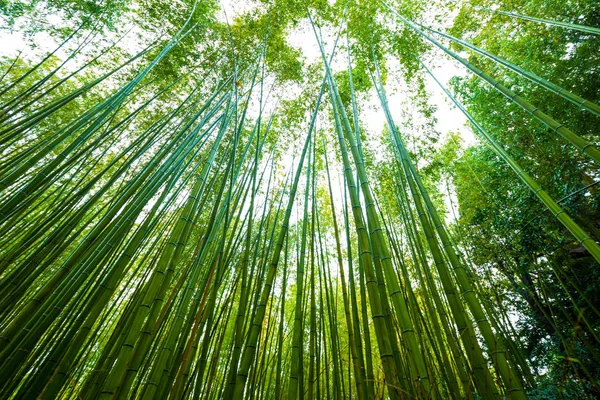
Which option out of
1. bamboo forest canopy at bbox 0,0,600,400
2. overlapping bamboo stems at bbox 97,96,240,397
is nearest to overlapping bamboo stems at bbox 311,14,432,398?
overlapping bamboo stems at bbox 97,96,240,397

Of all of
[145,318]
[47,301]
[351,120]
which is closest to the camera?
[145,318]

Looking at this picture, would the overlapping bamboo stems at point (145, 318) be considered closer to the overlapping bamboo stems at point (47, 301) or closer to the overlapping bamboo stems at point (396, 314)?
the overlapping bamboo stems at point (47, 301)

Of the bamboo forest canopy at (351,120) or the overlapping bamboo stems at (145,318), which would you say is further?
the bamboo forest canopy at (351,120)

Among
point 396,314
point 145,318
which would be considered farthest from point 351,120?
point 145,318

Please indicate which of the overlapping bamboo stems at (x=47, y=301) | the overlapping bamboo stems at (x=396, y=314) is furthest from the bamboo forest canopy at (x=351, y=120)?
the overlapping bamboo stems at (x=396, y=314)

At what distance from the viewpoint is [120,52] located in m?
4.39

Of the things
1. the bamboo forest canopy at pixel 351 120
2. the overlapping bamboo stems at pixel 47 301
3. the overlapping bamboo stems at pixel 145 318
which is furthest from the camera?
the bamboo forest canopy at pixel 351 120

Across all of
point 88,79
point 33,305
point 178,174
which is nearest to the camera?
point 33,305

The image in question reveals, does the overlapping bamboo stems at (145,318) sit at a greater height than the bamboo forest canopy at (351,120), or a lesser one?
lesser

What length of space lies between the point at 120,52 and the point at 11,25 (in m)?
1.42

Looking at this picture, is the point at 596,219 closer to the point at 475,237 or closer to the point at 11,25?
the point at 475,237

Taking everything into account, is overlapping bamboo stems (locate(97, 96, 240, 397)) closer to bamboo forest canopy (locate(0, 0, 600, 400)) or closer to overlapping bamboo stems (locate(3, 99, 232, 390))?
overlapping bamboo stems (locate(3, 99, 232, 390))

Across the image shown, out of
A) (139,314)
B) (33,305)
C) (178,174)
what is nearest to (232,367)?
(139,314)

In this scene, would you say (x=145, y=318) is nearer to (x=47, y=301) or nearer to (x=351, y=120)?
(x=47, y=301)
